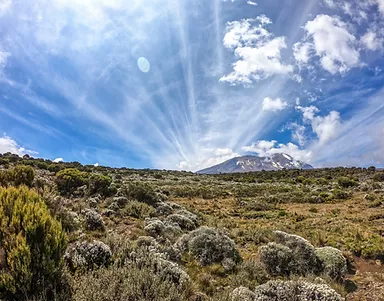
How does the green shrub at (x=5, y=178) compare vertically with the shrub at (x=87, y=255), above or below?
above

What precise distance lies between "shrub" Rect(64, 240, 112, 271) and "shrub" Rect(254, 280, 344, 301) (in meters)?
3.19

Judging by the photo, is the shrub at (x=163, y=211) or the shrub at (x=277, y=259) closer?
the shrub at (x=277, y=259)

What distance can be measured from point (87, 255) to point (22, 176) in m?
8.27

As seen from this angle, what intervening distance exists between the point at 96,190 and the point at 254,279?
13.2m

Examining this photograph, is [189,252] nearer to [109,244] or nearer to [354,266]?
[109,244]

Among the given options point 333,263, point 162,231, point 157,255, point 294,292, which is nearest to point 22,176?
point 162,231

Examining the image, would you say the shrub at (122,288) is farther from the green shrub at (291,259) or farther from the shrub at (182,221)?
the shrub at (182,221)

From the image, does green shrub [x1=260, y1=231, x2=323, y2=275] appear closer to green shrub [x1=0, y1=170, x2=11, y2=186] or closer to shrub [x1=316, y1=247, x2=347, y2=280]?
shrub [x1=316, y1=247, x2=347, y2=280]

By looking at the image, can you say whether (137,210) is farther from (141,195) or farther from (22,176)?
(22,176)

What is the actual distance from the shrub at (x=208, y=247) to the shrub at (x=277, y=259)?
932mm

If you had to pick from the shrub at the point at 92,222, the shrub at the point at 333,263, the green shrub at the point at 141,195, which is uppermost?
the green shrub at the point at 141,195

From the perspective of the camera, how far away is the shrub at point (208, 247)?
795 cm

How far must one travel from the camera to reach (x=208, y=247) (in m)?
8.27

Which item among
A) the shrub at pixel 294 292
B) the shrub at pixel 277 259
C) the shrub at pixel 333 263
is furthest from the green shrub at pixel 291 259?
the shrub at pixel 294 292
